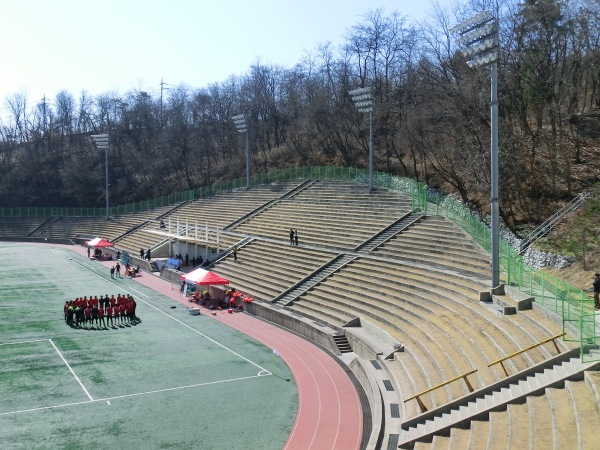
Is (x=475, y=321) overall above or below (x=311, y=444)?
above

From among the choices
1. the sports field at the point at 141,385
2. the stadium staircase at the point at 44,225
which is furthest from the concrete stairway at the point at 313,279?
the stadium staircase at the point at 44,225

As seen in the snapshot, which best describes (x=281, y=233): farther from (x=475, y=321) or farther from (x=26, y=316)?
(x=475, y=321)

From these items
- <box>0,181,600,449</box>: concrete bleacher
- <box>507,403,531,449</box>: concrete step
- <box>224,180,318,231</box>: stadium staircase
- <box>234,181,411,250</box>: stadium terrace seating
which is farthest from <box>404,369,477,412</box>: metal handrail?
<box>224,180,318,231</box>: stadium staircase

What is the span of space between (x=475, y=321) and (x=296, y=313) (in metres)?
10.1

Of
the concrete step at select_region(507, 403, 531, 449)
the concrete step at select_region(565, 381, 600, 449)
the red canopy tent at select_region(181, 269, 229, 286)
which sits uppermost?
the concrete step at select_region(565, 381, 600, 449)

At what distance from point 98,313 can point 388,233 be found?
49.6ft

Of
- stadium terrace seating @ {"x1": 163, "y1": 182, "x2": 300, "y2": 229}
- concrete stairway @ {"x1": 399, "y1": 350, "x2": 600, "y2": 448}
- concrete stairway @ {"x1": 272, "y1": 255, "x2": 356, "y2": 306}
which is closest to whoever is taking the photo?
concrete stairway @ {"x1": 399, "y1": 350, "x2": 600, "y2": 448}

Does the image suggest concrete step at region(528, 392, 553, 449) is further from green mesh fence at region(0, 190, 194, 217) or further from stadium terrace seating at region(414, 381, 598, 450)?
green mesh fence at region(0, 190, 194, 217)

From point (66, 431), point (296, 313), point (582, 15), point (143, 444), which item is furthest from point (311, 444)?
point (582, 15)

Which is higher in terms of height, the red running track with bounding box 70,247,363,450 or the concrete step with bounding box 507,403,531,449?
the concrete step with bounding box 507,403,531,449

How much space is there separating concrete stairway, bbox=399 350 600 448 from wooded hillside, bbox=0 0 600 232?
57.8 feet

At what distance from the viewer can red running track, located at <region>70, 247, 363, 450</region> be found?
47.9 ft

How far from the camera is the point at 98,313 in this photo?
26578 millimetres

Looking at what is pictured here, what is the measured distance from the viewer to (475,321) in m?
18.0
